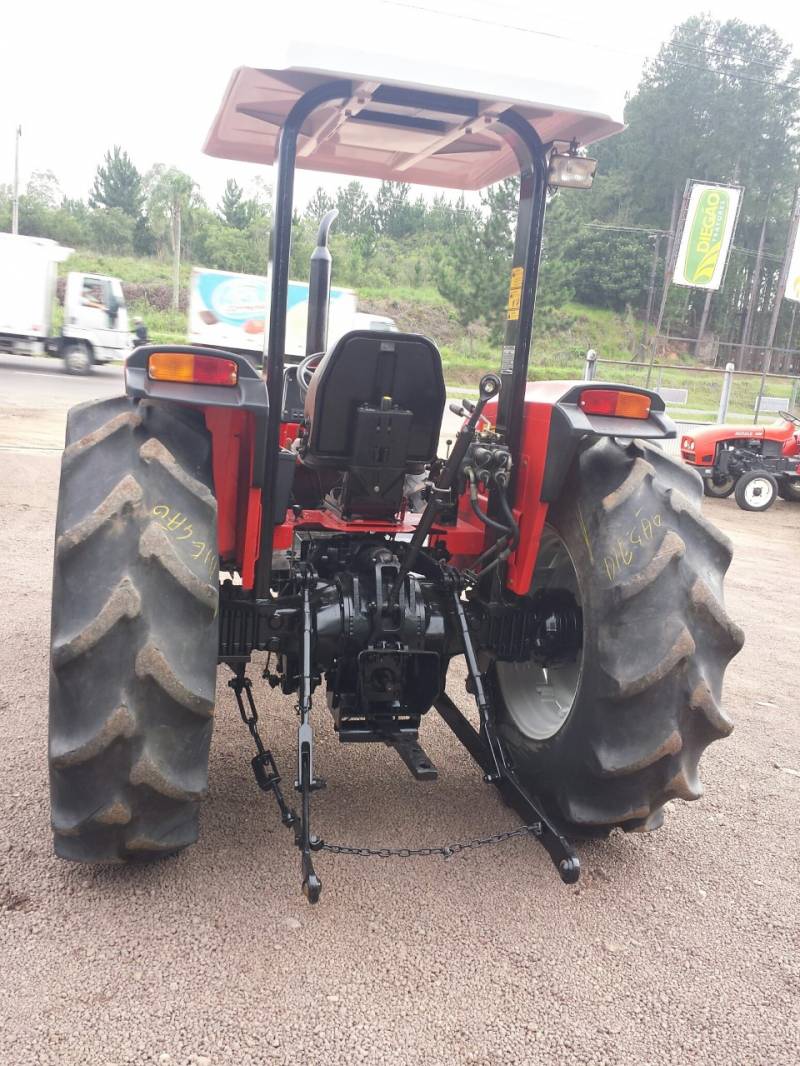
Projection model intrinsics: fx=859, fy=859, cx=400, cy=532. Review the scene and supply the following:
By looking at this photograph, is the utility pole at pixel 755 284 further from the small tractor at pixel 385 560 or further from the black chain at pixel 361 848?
the black chain at pixel 361 848

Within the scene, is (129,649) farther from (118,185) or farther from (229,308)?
(118,185)

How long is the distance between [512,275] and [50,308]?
20182 millimetres

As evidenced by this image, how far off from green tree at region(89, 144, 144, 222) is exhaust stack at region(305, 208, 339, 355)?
59057mm

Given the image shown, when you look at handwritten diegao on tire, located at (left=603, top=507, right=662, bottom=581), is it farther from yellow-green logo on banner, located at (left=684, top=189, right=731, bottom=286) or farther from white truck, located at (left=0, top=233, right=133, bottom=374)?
white truck, located at (left=0, top=233, right=133, bottom=374)

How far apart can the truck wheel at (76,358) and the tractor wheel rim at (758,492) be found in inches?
619

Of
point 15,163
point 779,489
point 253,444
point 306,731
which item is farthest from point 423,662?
point 15,163

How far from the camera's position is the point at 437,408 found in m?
2.89

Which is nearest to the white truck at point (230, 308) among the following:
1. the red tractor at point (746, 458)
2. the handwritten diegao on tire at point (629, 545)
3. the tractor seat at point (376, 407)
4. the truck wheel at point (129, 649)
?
the red tractor at point (746, 458)

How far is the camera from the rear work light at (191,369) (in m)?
2.48

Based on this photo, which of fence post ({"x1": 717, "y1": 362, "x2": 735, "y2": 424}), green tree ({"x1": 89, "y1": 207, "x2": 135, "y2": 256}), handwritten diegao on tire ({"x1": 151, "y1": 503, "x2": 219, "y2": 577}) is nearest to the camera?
handwritten diegao on tire ({"x1": 151, "y1": 503, "x2": 219, "y2": 577})

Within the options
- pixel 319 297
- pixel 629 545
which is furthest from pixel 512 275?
pixel 319 297

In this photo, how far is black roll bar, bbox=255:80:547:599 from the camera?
266 cm

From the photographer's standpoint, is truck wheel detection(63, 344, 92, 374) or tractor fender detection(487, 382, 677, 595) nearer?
tractor fender detection(487, 382, 677, 595)

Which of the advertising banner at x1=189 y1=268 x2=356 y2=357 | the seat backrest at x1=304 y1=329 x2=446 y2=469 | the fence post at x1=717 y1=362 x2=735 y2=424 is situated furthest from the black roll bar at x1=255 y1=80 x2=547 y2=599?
the advertising banner at x1=189 y1=268 x2=356 y2=357
